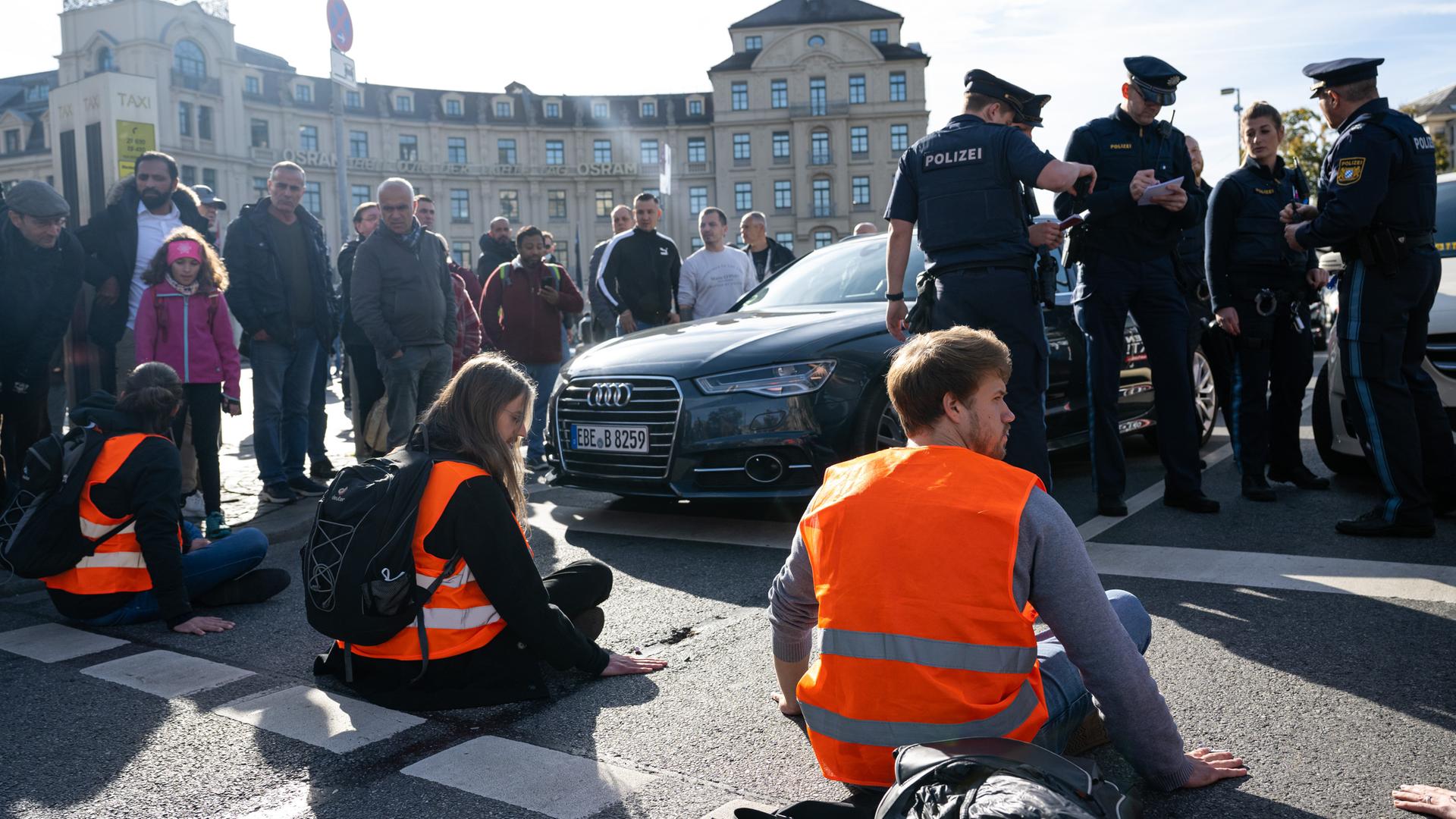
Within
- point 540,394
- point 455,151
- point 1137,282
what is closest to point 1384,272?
point 1137,282

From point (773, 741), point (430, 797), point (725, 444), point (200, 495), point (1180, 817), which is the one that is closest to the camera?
point (1180, 817)

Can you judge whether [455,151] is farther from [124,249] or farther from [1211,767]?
[1211,767]

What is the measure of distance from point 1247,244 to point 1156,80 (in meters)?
1.18

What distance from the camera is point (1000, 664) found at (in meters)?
2.33

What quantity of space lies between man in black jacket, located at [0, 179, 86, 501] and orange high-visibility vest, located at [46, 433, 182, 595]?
209cm

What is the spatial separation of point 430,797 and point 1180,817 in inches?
68.9

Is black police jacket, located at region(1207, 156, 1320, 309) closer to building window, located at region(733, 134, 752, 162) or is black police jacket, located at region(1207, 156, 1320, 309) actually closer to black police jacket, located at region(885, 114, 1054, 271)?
black police jacket, located at region(885, 114, 1054, 271)

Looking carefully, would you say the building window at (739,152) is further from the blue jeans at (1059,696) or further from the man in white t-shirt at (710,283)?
the blue jeans at (1059,696)

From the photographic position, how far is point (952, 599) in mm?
2256

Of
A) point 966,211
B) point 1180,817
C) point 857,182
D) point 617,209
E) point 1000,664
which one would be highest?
point 857,182

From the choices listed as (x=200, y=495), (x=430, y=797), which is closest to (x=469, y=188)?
(x=200, y=495)

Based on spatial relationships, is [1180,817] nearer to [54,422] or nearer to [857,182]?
[54,422]

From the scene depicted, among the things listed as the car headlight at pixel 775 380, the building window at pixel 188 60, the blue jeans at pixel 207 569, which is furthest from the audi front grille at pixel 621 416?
the building window at pixel 188 60

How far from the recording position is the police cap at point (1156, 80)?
5836 mm
